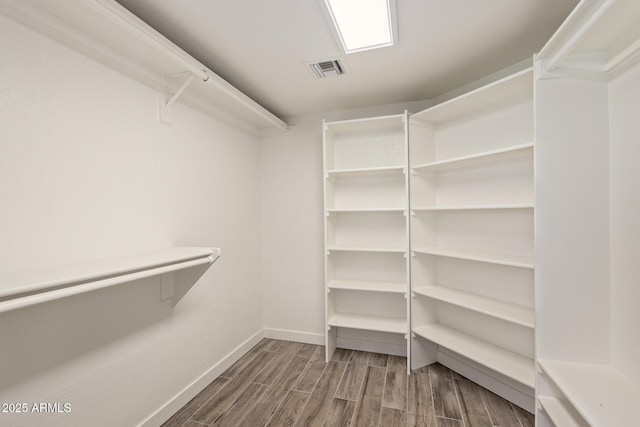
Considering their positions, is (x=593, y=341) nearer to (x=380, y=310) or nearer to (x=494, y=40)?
(x=380, y=310)

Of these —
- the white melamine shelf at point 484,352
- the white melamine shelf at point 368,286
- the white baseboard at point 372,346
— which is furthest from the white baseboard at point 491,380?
the white melamine shelf at point 368,286

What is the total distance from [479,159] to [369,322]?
1.71 meters

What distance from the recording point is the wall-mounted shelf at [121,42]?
115 centimetres

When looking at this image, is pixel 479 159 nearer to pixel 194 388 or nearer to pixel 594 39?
pixel 594 39

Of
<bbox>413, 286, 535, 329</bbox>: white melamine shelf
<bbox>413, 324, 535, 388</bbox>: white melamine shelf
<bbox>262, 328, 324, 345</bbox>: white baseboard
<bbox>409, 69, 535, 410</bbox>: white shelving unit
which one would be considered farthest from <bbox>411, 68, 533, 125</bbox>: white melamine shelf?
<bbox>262, 328, 324, 345</bbox>: white baseboard

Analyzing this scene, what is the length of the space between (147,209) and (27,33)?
0.94m

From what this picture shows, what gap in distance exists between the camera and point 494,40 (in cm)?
171

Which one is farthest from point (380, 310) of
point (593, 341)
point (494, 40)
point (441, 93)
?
point (494, 40)

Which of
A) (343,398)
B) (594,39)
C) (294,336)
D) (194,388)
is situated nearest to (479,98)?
(594,39)

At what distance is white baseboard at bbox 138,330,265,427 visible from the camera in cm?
171

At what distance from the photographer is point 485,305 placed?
1955mm

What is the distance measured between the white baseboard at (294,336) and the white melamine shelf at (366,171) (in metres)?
1.73

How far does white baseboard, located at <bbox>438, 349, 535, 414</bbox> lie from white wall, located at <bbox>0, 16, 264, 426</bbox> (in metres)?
2.07

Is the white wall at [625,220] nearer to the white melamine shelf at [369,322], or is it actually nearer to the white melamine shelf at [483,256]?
the white melamine shelf at [483,256]
